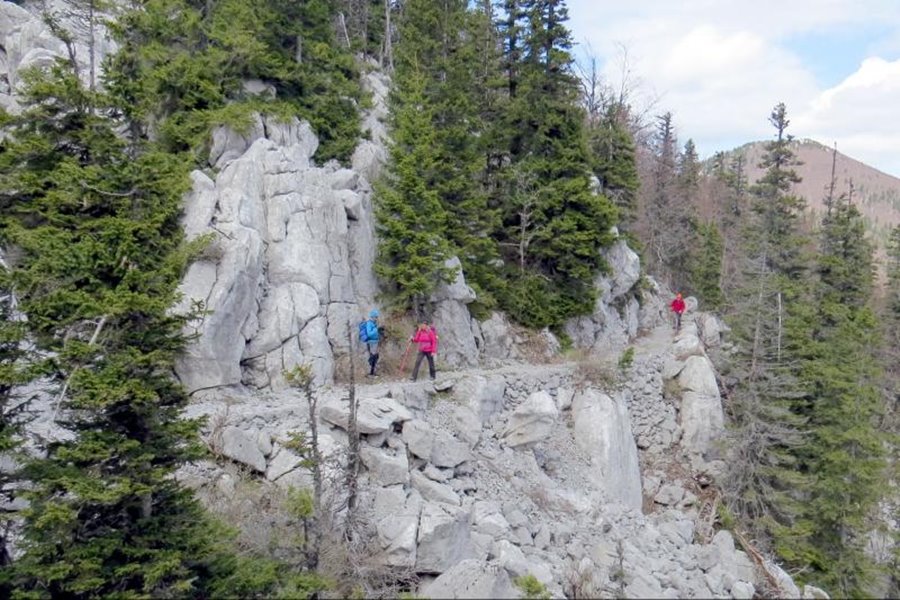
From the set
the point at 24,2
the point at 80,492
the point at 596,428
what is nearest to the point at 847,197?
the point at 596,428

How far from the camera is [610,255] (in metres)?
25.4

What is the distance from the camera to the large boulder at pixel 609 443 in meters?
16.2

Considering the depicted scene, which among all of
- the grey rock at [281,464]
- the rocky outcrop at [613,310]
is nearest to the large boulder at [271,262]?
the grey rock at [281,464]

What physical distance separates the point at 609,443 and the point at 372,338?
7.82m

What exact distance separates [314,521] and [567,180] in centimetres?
1740

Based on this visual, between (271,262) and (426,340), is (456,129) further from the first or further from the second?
(426,340)

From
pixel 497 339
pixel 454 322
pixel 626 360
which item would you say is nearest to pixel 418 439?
pixel 454 322

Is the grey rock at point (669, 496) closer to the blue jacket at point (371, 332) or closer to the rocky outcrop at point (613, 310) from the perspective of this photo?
the rocky outcrop at point (613, 310)

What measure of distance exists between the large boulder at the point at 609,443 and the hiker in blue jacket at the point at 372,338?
662 cm

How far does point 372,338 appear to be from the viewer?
A: 15641 millimetres

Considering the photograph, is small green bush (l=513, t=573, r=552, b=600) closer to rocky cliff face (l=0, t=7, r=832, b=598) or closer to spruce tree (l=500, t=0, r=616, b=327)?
rocky cliff face (l=0, t=7, r=832, b=598)

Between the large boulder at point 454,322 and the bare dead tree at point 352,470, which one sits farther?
the large boulder at point 454,322

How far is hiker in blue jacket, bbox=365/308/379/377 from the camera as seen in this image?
15648mm

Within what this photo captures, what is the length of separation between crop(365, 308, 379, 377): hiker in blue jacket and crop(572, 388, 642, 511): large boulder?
662 centimetres
